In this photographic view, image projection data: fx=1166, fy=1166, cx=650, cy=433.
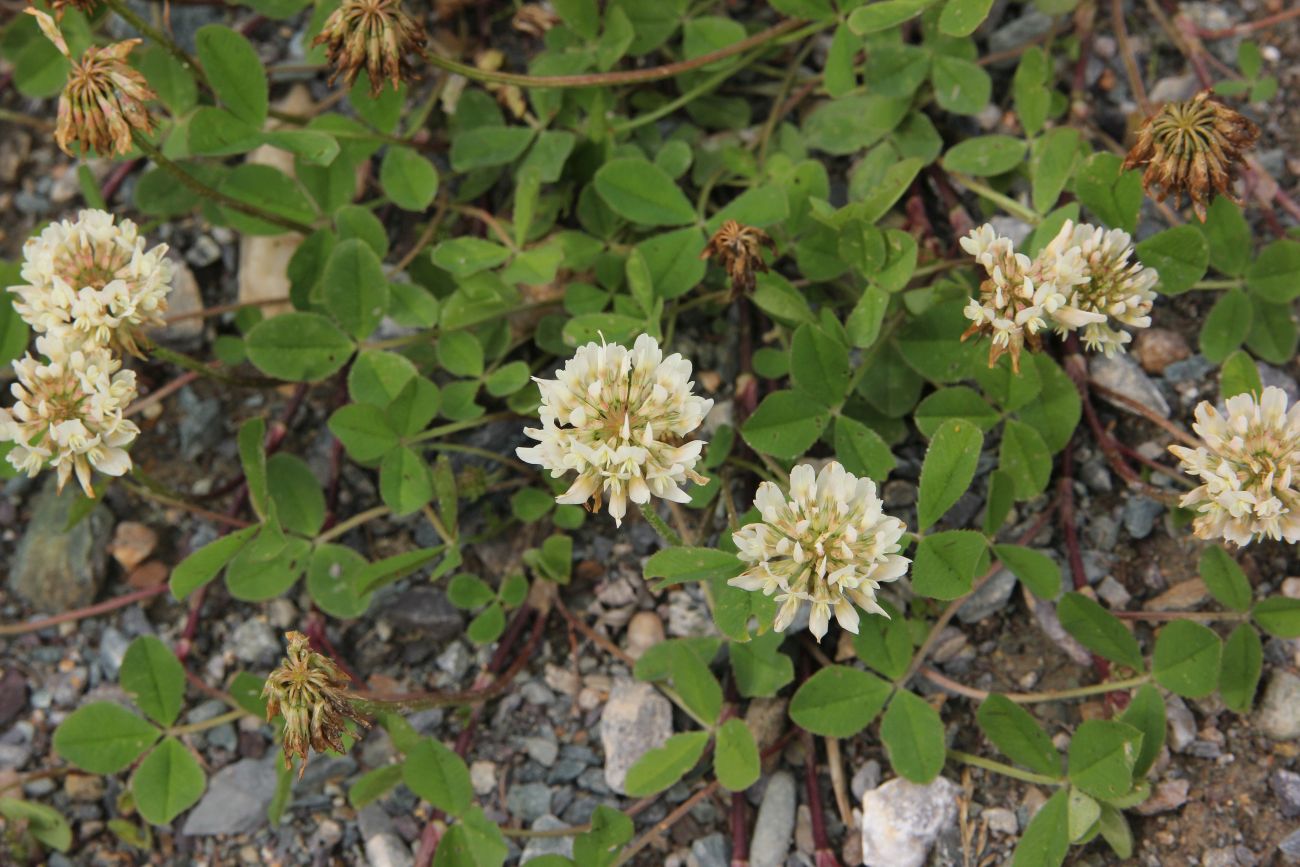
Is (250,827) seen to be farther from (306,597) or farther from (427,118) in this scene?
(427,118)

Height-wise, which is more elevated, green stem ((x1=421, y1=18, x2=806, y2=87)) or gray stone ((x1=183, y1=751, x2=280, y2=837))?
green stem ((x1=421, y1=18, x2=806, y2=87))

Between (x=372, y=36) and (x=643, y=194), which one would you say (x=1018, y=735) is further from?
(x=372, y=36)

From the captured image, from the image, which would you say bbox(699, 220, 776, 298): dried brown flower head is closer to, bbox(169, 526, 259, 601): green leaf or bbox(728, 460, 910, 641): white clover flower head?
bbox(728, 460, 910, 641): white clover flower head

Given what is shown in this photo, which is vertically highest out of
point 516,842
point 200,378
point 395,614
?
point 200,378

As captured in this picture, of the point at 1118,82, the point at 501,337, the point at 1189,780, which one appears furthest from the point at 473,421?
the point at 1118,82

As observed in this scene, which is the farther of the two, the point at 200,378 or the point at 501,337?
the point at 200,378

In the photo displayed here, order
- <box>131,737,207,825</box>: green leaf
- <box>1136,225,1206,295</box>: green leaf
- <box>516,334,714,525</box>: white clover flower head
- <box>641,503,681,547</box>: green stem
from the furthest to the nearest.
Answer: <box>131,737,207,825</box>: green leaf
<box>1136,225,1206,295</box>: green leaf
<box>641,503,681,547</box>: green stem
<box>516,334,714,525</box>: white clover flower head

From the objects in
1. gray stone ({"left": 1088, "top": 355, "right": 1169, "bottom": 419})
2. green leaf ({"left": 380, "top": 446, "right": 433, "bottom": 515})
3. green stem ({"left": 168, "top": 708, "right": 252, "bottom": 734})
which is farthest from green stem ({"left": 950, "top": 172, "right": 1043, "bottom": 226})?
green stem ({"left": 168, "top": 708, "right": 252, "bottom": 734})
